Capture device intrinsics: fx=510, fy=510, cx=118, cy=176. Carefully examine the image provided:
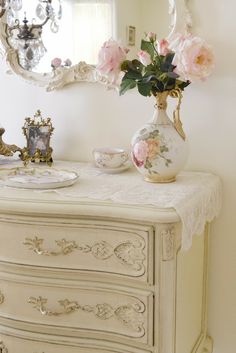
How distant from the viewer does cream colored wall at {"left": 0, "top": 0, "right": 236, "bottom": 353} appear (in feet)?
5.59

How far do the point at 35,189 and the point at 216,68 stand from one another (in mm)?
729

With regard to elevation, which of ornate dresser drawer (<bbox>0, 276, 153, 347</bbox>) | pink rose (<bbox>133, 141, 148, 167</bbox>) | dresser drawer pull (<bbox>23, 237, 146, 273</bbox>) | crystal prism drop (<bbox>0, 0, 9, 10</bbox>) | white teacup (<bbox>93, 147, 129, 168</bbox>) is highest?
crystal prism drop (<bbox>0, 0, 9, 10</bbox>)

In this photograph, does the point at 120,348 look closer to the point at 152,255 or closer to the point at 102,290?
the point at 102,290

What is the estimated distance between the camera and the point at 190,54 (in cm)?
147

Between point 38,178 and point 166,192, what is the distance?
432mm

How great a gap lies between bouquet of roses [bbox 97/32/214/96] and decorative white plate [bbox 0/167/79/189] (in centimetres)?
33

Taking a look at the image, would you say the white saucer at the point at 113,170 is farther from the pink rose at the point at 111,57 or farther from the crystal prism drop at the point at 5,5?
the crystal prism drop at the point at 5,5

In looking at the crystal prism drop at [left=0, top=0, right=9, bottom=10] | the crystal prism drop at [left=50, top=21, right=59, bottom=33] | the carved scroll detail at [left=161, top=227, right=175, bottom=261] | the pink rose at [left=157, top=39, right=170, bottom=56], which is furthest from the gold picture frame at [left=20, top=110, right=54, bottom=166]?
the carved scroll detail at [left=161, top=227, right=175, bottom=261]

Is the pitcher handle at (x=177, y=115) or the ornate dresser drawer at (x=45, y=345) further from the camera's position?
the pitcher handle at (x=177, y=115)

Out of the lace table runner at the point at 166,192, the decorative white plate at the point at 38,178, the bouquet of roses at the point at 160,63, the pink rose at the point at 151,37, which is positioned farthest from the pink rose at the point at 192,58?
the decorative white plate at the point at 38,178

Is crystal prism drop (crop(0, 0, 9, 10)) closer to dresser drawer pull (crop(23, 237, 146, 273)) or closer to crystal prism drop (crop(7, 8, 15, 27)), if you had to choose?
crystal prism drop (crop(7, 8, 15, 27))

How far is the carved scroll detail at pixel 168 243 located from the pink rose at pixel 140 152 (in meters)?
0.31

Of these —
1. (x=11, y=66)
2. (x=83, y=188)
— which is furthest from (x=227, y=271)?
(x=11, y=66)

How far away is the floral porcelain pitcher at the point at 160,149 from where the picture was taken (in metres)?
1.55
